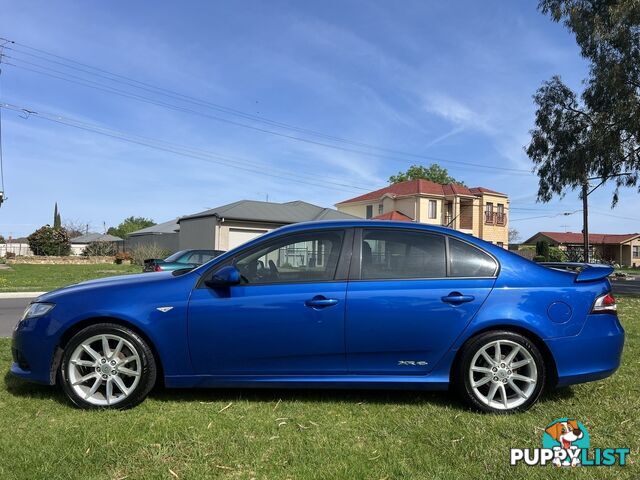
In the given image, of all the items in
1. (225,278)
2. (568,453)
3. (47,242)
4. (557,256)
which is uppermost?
(47,242)

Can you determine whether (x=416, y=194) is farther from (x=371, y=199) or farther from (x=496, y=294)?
(x=496, y=294)

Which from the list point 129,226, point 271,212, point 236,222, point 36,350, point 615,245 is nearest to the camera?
point 36,350

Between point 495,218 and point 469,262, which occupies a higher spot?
point 495,218

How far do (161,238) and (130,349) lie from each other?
1772 inches

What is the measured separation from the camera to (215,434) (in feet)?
11.6

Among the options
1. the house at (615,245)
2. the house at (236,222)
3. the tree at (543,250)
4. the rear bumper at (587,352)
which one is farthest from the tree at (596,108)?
the house at (615,245)

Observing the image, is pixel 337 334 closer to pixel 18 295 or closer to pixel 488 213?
pixel 18 295

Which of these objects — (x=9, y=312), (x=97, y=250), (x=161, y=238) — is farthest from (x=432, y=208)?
(x=9, y=312)

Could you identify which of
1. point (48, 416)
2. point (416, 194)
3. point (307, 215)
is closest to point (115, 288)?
point (48, 416)

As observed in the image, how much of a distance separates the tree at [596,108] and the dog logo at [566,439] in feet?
55.4

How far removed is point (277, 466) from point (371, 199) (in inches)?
1773

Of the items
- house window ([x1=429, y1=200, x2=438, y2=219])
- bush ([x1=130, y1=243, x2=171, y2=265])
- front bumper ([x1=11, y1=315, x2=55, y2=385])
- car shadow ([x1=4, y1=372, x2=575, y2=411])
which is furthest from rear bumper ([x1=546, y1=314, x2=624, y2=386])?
house window ([x1=429, y1=200, x2=438, y2=219])

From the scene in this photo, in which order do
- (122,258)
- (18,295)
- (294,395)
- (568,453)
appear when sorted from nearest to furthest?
(568,453) < (294,395) < (18,295) < (122,258)

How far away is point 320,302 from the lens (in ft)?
13.1
